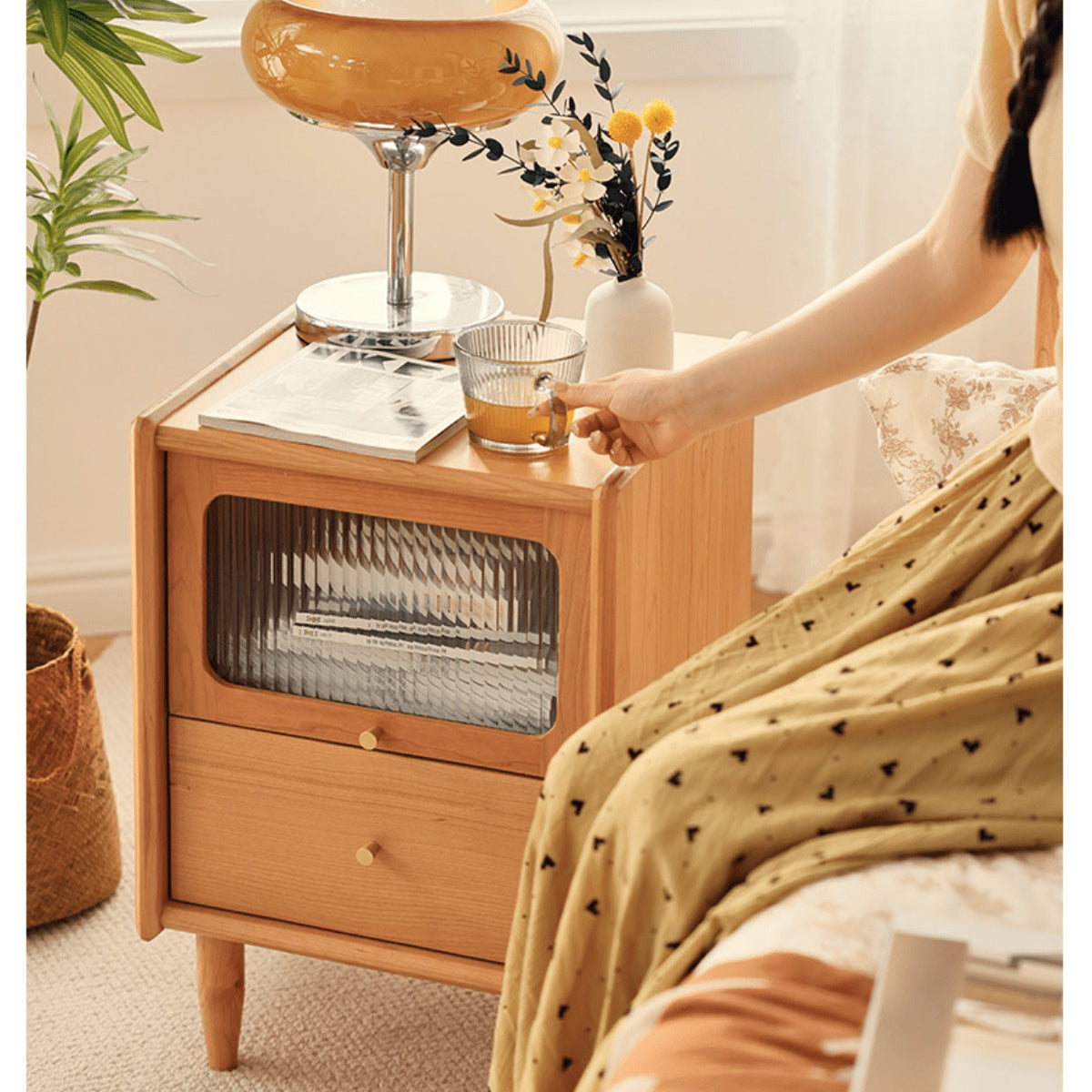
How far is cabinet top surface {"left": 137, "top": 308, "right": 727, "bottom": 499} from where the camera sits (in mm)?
1381

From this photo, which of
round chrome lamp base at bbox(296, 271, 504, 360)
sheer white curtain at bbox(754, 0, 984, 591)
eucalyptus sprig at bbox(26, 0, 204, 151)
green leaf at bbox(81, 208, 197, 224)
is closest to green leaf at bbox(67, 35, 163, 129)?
eucalyptus sprig at bbox(26, 0, 204, 151)

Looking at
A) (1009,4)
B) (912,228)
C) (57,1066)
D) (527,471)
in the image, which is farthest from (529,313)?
(1009,4)

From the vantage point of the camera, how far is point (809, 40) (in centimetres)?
228

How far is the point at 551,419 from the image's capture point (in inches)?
55.5

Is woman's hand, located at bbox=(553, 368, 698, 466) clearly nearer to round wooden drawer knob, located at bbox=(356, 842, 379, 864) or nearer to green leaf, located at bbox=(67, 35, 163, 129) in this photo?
round wooden drawer knob, located at bbox=(356, 842, 379, 864)

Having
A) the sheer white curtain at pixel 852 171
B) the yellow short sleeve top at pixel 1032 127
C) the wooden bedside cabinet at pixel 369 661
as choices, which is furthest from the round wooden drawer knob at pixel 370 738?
the sheer white curtain at pixel 852 171

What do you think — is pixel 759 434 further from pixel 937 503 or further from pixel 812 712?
pixel 812 712

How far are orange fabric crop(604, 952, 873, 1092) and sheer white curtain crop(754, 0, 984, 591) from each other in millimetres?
1685

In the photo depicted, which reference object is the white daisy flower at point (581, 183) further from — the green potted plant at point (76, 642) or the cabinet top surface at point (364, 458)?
the green potted plant at point (76, 642)

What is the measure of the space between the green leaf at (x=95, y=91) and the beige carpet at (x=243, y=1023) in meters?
0.89

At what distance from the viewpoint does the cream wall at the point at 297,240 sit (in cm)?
229

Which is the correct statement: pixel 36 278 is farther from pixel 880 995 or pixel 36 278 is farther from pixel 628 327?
pixel 880 995

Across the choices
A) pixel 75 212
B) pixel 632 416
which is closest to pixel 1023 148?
pixel 632 416

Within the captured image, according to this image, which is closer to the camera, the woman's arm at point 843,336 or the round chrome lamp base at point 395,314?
the woman's arm at point 843,336
